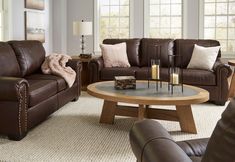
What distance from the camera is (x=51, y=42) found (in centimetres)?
701

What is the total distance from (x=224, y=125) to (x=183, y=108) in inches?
91.7

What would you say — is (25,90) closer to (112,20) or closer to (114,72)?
(114,72)

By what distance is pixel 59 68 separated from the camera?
4.51m

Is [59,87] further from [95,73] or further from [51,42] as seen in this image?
[51,42]

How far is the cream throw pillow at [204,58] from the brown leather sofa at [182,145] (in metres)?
3.31

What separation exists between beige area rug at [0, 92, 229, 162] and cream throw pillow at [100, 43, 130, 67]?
1.21 meters

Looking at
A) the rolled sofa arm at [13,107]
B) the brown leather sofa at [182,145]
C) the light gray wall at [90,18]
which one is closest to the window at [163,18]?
the light gray wall at [90,18]

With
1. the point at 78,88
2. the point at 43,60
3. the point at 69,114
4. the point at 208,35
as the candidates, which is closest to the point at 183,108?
the point at 69,114

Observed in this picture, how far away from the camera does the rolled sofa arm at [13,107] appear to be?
116 inches

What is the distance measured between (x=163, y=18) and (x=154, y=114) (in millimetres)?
3983

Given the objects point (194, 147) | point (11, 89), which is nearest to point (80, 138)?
point (11, 89)

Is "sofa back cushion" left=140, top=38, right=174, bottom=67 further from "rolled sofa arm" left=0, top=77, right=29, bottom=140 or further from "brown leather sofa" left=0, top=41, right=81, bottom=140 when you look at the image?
"rolled sofa arm" left=0, top=77, right=29, bottom=140

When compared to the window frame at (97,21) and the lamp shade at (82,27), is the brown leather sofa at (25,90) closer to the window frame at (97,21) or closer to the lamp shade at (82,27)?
the lamp shade at (82,27)

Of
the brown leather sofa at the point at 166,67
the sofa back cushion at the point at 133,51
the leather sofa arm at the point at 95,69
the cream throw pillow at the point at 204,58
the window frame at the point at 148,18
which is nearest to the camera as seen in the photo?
the brown leather sofa at the point at 166,67
